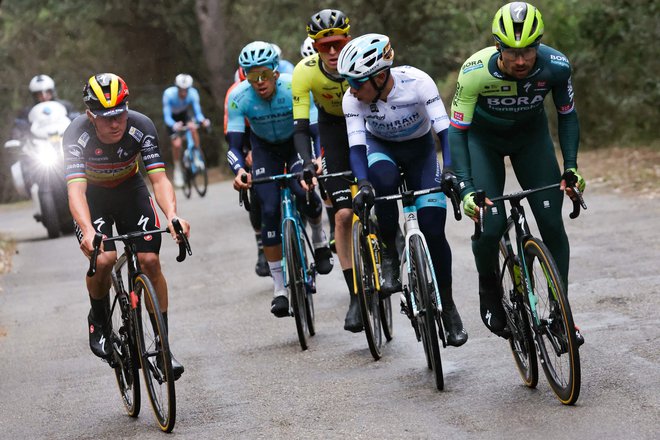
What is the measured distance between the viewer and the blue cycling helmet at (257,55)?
9750 millimetres

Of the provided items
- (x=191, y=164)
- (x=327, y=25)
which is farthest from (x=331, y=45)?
(x=191, y=164)

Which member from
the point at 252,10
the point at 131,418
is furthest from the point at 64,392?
the point at 252,10

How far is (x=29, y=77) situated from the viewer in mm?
35000

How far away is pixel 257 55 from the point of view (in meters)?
9.77

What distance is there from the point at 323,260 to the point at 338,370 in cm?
219

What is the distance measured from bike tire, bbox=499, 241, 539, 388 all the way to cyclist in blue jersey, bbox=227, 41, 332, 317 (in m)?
2.86

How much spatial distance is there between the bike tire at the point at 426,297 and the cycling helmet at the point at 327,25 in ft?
8.05

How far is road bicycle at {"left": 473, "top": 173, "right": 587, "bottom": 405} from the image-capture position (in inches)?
248

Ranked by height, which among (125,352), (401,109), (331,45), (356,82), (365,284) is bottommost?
(125,352)

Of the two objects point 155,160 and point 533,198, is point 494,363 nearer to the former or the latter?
point 533,198

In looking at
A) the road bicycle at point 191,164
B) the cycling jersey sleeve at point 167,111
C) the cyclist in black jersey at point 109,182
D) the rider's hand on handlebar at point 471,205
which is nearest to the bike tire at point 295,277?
the cyclist in black jersey at point 109,182

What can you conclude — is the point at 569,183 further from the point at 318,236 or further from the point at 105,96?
the point at 318,236

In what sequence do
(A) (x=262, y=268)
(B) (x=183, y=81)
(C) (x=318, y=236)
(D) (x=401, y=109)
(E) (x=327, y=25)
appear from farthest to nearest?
(B) (x=183, y=81) < (A) (x=262, y=268) < (C) (x=318, y=236) < (E) (x=327, y=25) < (D) (x=401, y=109)

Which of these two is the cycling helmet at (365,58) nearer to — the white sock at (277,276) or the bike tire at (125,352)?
the bike tire at (125,352)
